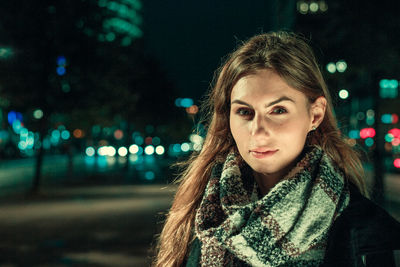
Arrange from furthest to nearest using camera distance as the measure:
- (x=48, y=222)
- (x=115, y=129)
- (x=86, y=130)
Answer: (x=115, y=129), (x=86, y=130), (x=48, y=222)

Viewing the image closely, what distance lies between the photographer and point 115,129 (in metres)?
95.3

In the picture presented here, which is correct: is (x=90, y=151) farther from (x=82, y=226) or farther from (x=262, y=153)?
(x=262, y=153)

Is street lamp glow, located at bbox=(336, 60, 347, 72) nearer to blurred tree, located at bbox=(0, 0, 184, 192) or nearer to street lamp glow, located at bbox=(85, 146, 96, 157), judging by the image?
blurred tree, located at bbox=(0, 0, 184, 192)

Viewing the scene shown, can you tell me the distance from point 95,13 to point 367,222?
17718 millimetres

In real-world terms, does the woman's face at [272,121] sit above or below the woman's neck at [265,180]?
above

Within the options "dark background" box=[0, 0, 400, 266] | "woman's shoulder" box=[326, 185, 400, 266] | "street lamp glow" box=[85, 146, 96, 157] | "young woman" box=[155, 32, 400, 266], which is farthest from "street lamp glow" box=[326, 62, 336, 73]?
"street lamp glow" box=[85, 146, 96, 157]

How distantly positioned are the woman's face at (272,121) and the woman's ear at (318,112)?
0.8 inches

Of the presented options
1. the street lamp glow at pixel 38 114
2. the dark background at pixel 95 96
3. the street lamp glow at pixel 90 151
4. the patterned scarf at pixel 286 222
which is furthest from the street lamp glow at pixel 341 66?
the street lamp glow at pixel 90 151

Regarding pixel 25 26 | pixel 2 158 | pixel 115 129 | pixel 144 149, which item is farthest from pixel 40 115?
pixel 115 129

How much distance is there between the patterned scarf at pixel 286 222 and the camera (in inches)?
73.0

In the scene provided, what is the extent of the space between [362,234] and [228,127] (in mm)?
875

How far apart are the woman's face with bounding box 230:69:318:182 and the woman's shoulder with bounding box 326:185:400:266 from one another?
33cm

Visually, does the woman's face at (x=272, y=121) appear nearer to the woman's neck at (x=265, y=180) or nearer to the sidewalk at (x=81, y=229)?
the woman's neck at (x=265, y=180)

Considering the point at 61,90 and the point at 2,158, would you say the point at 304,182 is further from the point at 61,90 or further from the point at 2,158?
the point at 2,158
